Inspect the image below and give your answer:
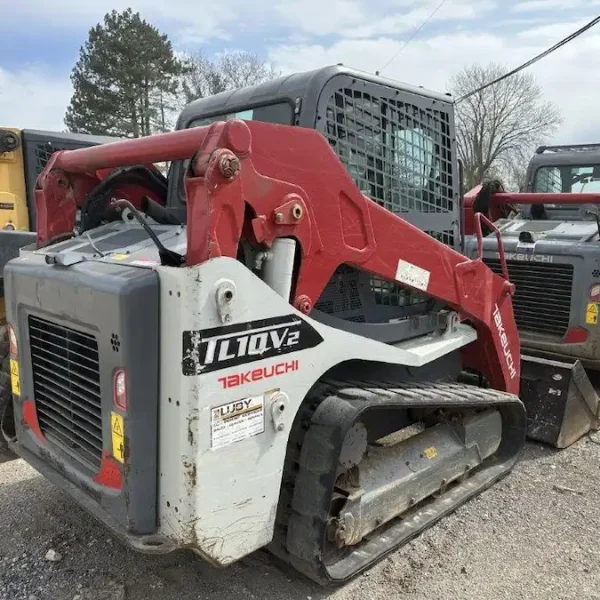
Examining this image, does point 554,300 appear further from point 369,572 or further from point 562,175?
point 369,572

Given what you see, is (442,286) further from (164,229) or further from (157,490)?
(157,490)

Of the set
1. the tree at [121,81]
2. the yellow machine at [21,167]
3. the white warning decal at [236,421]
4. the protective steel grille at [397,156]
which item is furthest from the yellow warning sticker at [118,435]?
the tree at [121,81]

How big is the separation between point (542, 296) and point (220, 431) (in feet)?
13.1

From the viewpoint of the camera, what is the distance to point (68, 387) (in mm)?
2830

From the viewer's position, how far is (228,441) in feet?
7.77

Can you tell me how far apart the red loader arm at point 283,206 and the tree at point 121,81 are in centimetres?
2664

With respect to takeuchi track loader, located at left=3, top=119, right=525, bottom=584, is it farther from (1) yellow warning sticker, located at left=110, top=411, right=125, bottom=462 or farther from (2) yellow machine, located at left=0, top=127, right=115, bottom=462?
(2) yellow machine, located at left=0, top=127, right=115, bottom=462

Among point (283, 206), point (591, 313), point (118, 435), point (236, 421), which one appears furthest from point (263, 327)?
point (591, 313)

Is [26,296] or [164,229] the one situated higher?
[164,229]

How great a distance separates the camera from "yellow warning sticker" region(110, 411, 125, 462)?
2.40 metres

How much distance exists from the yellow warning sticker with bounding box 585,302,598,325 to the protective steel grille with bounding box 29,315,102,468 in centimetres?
413

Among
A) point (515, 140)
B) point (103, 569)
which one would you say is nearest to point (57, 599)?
point (103, 569)

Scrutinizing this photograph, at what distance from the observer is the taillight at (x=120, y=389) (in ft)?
7.70

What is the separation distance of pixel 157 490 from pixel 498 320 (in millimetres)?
2474
